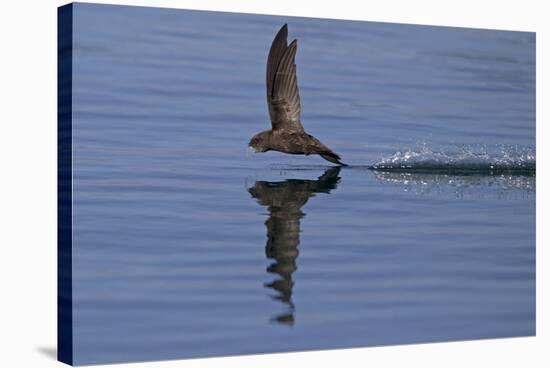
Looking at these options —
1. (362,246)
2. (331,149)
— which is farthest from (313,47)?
(362,246)

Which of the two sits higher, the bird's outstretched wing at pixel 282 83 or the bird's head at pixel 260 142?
the bird's outstretched wing at pixel 282 83

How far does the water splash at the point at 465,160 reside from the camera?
11.0 metres

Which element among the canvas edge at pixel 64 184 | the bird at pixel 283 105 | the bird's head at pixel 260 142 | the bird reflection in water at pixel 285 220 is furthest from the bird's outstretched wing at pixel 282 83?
the canvas edge at pixel 64 184

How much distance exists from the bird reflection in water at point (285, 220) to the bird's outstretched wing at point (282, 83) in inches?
17.4

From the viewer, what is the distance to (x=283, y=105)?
10.5m

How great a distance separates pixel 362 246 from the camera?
1066 cm

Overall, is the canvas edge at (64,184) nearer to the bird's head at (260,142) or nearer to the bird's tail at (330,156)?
the bird's head at (260,142)

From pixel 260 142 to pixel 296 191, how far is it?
463mm

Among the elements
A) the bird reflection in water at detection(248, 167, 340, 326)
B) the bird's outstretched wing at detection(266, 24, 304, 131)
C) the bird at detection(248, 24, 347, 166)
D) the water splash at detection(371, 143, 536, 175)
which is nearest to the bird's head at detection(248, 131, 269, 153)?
the bird at detection(248, 24, 347, 166)

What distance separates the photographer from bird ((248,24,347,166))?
1048 centimetres

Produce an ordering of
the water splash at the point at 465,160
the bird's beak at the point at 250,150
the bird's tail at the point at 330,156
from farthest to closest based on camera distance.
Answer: the water splash at the point at 465,160 < the bird's tail at the point at 330,156 < the bird's beak at the point at 250,150

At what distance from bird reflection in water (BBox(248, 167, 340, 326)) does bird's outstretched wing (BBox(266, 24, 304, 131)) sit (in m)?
0.44

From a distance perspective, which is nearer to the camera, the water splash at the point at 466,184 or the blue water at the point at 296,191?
the blue water at the point at 296,191

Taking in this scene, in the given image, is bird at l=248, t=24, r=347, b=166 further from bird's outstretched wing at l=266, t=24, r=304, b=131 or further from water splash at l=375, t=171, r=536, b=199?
water splash at l=375, t=171, r=536, b=199
